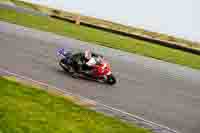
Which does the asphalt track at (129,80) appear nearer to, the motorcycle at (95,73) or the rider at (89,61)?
the motorcycle at (95,73)

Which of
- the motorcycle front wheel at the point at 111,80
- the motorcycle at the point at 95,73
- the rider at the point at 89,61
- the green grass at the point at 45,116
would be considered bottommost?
the green grass at the point at 45,116

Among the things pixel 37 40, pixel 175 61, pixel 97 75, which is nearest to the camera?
pixel 97 75

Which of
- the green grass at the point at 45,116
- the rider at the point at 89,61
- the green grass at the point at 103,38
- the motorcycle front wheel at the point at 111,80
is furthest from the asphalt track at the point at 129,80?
the green grass at the point at 103,38

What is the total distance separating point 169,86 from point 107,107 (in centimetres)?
838

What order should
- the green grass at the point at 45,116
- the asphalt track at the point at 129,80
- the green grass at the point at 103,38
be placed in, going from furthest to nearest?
the green grass at the point at 103,38, the asphalt track at the point at 129,80, the green grass at the point at 45,116

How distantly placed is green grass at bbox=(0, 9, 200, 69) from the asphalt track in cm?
325

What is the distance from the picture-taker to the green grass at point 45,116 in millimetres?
12703

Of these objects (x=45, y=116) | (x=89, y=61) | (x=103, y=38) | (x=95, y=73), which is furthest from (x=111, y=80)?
(x=103, y=38)

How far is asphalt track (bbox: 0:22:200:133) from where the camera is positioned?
17.8 m

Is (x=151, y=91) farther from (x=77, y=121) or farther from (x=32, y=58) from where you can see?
(x=77, y=121)

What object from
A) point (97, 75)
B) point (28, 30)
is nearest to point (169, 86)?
point (97, 75)

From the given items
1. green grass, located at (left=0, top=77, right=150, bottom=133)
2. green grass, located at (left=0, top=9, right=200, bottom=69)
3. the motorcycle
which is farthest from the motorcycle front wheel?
green grass, located at (left=0, top=9, right=200, bottom=69)

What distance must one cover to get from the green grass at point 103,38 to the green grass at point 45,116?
818 inches

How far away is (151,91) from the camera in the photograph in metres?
21.5
